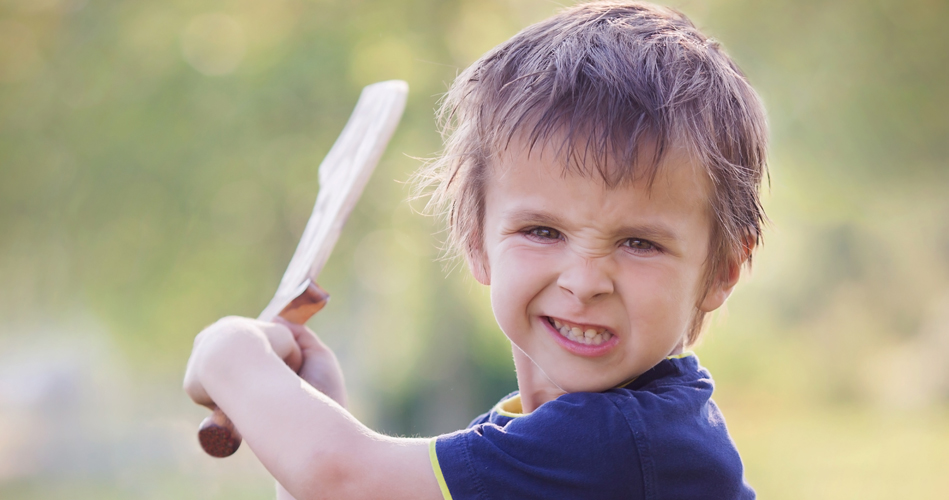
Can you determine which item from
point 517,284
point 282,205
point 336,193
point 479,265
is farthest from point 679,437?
point 282,205

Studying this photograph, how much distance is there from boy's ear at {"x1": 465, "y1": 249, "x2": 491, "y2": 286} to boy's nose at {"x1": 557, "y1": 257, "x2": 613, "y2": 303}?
0.18m

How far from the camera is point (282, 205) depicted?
446cm

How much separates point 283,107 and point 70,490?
2519 millimetres

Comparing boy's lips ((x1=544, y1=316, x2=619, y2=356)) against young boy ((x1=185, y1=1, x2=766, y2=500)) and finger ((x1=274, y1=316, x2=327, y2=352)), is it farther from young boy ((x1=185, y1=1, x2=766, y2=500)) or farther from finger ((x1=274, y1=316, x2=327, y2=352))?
finger ((x1=274, y1=316, x2=327, y2=352))

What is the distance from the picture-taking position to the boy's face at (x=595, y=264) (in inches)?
27.6

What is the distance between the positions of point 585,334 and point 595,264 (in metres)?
0.07

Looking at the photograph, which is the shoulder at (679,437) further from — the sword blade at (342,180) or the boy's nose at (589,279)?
the sword blade at (342,180)

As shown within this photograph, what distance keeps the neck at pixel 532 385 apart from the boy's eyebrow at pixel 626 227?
17 centimetres

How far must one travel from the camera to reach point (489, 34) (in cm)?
441

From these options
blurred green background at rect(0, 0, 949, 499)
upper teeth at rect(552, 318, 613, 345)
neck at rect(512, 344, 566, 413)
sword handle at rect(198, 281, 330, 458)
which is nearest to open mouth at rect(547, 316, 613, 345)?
upper teeth at rect(552, 318, 613, 345)

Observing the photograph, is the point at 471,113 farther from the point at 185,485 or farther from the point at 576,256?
the point at 185,485

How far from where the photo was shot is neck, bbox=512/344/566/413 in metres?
0.84

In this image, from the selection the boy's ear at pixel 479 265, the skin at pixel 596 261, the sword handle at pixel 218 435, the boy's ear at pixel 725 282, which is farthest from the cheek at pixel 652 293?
the sword handle at pixel 218 435

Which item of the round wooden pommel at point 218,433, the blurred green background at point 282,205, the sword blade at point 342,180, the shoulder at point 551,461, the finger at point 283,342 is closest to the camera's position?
the shoulder at point 551,461
